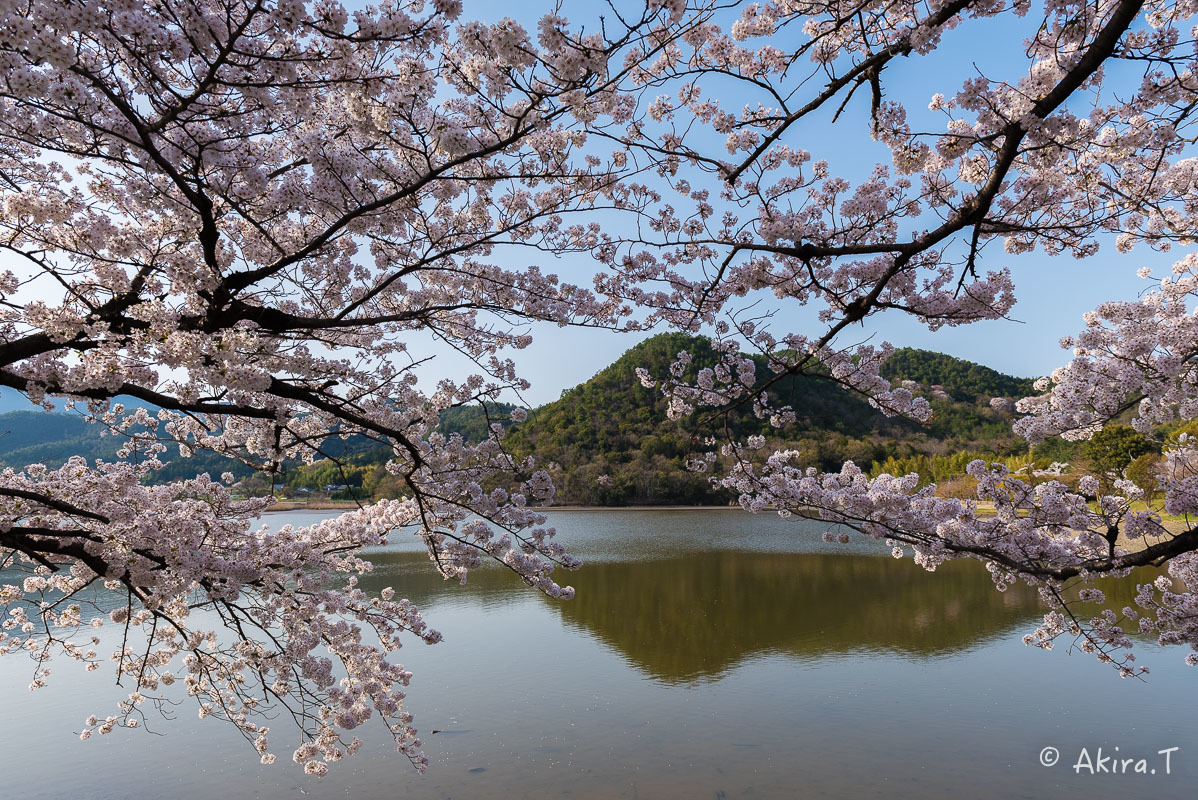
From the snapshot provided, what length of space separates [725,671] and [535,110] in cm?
783

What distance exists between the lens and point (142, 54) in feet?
6.44

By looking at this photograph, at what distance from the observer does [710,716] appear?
6.95m

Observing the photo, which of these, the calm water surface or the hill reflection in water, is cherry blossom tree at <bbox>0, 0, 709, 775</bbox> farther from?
the hill reflection in water

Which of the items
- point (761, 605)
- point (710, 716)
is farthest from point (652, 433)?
point (710, 716)

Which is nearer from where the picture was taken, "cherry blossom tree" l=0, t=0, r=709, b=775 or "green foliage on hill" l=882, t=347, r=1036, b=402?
"cherry blossom tree" l=0, t=0, r=709, b=775

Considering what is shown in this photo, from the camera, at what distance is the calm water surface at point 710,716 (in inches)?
219

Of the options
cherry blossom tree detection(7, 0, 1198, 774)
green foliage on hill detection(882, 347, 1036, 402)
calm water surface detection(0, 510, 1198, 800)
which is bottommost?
calm water surface detection(0, 510, 1198, 800)

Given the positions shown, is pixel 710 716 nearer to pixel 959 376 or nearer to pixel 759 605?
pixel 759 605

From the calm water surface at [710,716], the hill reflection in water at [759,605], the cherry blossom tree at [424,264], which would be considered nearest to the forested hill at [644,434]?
the hill reflection in water at [759,605]

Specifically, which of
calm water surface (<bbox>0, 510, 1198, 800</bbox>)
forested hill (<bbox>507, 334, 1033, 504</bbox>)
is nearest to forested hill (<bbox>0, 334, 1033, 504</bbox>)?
forested hill (<bbox>507, 334, 1033, 504</bbox>)

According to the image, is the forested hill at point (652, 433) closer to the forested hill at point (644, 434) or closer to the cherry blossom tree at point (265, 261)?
the forested hill at point (644, 434)

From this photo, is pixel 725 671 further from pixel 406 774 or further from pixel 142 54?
pixel 142 54

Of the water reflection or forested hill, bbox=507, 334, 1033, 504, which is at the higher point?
forested hill, bbox=507, 334, 1033, 504

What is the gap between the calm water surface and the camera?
219 inches
